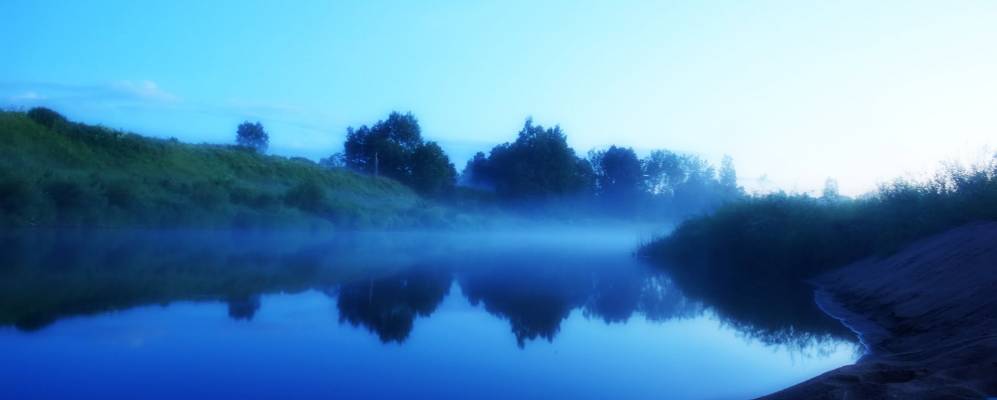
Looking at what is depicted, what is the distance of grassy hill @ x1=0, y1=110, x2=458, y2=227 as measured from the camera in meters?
33.4

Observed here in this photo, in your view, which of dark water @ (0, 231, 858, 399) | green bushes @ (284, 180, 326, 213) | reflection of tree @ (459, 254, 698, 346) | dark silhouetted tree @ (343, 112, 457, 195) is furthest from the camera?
dark silhouetted tree @ (343, 112, 457, 195)

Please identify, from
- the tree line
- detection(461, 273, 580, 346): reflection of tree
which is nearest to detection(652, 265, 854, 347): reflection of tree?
detection(461, 273, 580, 346): reflection of tree

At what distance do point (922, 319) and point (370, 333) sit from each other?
346 inches

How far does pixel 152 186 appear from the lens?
40719mm

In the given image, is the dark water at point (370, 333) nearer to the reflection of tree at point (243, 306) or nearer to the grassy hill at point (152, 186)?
the reflection of tree at point (243, 306)

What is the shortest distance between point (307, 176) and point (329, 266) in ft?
126

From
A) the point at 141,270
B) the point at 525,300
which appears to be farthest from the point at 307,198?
the point at 525,300

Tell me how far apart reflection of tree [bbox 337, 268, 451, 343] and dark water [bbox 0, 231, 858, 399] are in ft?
0.18

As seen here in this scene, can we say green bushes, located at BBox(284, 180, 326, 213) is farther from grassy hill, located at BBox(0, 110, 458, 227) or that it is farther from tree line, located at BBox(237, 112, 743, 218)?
tree line, located at BBox(237, 112, 743, 218)

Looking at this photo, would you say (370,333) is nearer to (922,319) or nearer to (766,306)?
(922,319)

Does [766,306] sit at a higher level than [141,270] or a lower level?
lower

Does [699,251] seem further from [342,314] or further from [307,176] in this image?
[307,176]

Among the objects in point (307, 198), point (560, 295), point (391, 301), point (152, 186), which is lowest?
point (560, 295)

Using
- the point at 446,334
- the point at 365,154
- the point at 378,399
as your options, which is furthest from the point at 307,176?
the point at 378,399
